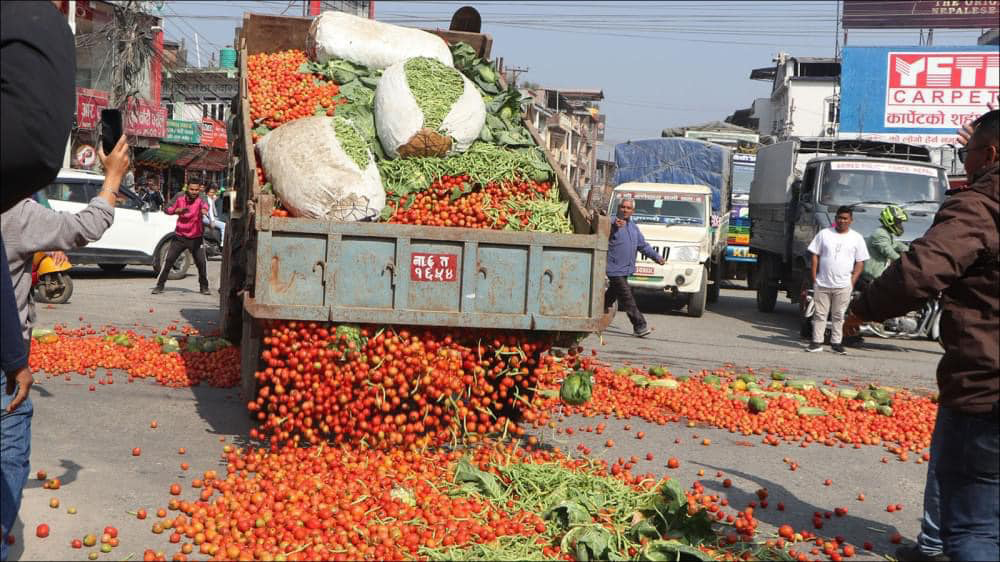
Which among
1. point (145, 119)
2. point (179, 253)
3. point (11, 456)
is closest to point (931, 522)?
point (11, 456)

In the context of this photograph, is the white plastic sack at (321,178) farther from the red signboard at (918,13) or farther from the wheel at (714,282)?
the red signboard at (918,13)

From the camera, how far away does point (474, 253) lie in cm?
650

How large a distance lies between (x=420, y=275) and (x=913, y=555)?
3.35 metres

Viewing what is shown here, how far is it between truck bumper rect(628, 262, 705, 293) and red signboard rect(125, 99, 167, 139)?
20845 millimetres

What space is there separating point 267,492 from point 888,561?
3.58 m

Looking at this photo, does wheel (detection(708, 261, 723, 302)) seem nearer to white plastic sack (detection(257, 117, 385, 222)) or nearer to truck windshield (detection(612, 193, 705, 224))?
truck windshield (detection(612, 193, 705, 224))

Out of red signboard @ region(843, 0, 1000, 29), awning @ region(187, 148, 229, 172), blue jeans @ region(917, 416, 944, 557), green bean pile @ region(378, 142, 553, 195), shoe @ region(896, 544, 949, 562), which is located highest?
red signboard @ region(843, 0, 1000, 29)

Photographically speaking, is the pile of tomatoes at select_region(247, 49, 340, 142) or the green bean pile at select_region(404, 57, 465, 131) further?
the pile of tomatoes at select_region(247, 49, 340, 142)

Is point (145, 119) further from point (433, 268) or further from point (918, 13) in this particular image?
point (918, 13)

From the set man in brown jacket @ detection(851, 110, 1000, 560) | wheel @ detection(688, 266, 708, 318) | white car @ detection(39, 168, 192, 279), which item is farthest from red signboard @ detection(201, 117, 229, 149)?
man in brown jacket @ detection(851, 110, 1000, 560)

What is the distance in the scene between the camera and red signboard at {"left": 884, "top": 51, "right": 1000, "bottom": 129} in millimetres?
36094

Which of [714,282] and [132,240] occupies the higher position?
[132,240]

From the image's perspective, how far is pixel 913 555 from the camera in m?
5.31

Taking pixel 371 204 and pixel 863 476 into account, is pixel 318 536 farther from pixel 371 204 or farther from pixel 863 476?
pixel 863 476
